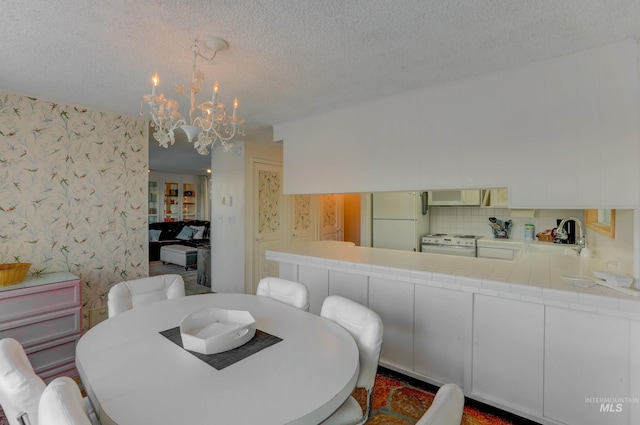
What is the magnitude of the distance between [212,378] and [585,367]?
185 cm

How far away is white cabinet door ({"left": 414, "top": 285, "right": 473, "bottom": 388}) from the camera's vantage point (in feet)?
6.31

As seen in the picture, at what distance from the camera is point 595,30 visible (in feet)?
5.23

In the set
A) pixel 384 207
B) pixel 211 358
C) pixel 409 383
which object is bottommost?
pixel 409 383

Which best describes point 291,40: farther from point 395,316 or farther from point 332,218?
point 332,218

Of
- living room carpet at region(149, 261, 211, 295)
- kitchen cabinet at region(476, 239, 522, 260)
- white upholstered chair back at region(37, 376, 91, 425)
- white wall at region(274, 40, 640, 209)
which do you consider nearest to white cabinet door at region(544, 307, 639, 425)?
white wall at region(274, 40, 640, 209)

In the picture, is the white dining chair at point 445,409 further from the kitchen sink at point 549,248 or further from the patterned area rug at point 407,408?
the kitchen sink at point 549,248

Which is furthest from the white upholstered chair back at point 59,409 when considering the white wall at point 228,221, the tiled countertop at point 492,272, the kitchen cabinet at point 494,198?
the kitchen cabinet at point 494,198

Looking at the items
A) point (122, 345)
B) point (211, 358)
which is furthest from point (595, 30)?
point (122, 345)

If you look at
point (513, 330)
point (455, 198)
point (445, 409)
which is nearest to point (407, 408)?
point (513, 330)

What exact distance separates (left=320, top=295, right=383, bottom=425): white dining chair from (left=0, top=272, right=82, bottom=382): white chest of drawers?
7.32ft

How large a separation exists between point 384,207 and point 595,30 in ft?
9.60

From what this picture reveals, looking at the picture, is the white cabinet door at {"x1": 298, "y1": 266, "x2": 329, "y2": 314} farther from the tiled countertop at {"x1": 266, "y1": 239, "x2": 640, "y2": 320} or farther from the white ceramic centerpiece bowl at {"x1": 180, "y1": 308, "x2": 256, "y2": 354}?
the white ceramic centerpiece bowl at {"x1": 180, "y1": 308, "x2": 256, "y2": 354}

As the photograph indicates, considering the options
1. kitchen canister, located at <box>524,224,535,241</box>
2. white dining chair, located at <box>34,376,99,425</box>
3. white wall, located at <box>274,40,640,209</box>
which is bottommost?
white dining chair, located at <box>34,376,99,425</box>

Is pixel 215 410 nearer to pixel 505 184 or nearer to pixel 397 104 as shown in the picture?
pixel 505 184
